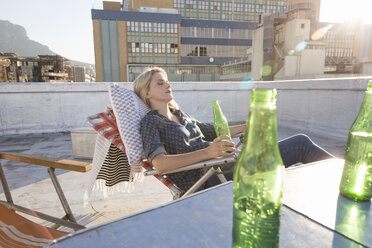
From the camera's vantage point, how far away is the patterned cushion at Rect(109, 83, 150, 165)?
187 centimetres

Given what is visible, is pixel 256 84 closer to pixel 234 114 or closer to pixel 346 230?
pixel 234 114

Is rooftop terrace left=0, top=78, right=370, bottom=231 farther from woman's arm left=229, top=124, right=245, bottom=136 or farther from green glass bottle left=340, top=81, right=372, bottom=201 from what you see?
green glass bottle left=340, top=81, right=372, bottom=201

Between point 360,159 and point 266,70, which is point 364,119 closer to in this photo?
point 360,159

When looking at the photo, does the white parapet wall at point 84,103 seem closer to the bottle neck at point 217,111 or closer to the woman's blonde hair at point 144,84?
the woman's blonde hair at point 144,84

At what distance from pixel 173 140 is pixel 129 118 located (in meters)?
0.42

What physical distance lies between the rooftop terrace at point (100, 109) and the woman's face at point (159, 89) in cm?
137

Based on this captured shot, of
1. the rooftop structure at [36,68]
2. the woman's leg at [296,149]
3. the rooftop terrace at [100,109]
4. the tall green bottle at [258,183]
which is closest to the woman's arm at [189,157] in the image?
the woman's leg at [296,149]

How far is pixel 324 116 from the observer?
5.34 metres

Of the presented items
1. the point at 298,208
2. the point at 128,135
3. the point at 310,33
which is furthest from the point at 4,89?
the point at 310,33

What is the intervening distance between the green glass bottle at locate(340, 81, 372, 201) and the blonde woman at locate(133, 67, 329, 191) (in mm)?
779

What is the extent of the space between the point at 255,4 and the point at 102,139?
58.4m

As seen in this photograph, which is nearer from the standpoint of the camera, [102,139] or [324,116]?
[102,139]

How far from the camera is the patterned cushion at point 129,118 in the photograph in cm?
187

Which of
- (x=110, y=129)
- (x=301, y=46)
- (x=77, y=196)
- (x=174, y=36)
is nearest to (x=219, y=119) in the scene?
(x=110, y=129)
